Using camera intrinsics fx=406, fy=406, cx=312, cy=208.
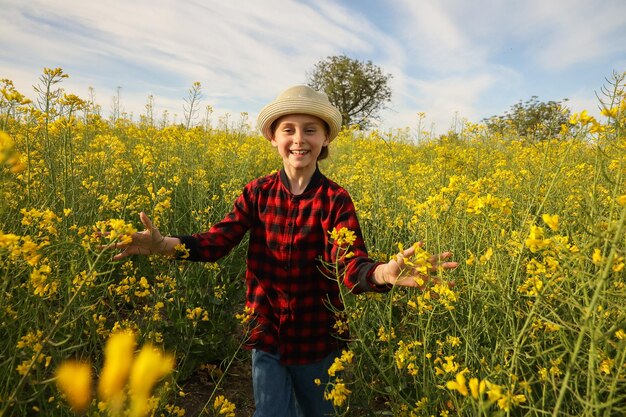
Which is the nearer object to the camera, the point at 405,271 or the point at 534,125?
the point at 405,271

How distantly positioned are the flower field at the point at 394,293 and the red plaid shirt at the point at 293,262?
168 mm

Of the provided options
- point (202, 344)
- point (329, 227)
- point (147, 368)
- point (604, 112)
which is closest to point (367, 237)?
point (329, 227)

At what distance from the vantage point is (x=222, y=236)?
1.97 metres

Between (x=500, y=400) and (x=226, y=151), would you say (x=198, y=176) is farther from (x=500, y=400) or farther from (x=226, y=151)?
(x=500, y=400)

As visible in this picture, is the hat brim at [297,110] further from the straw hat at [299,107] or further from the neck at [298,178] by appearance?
the neck at [298,178]

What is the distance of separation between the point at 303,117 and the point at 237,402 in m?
1.60

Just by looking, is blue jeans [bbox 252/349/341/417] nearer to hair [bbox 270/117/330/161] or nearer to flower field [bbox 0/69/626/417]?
flower field [bbox 0/69/626/417]

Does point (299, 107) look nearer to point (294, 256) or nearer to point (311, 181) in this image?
point (311, 181)

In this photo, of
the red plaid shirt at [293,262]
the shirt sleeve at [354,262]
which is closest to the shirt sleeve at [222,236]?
the red plaid shirt at [293,262]

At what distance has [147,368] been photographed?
0.19 metres

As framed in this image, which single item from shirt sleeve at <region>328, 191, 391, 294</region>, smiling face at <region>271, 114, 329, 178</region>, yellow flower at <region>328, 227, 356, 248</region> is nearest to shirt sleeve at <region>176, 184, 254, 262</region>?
smiling face at <region>271, 114, 329, 178</region>

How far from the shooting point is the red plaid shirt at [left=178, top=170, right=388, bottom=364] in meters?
1.87

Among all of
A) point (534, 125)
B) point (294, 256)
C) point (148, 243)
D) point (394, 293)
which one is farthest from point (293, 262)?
point (534, 125)

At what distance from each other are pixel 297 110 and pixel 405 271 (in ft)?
2.83
